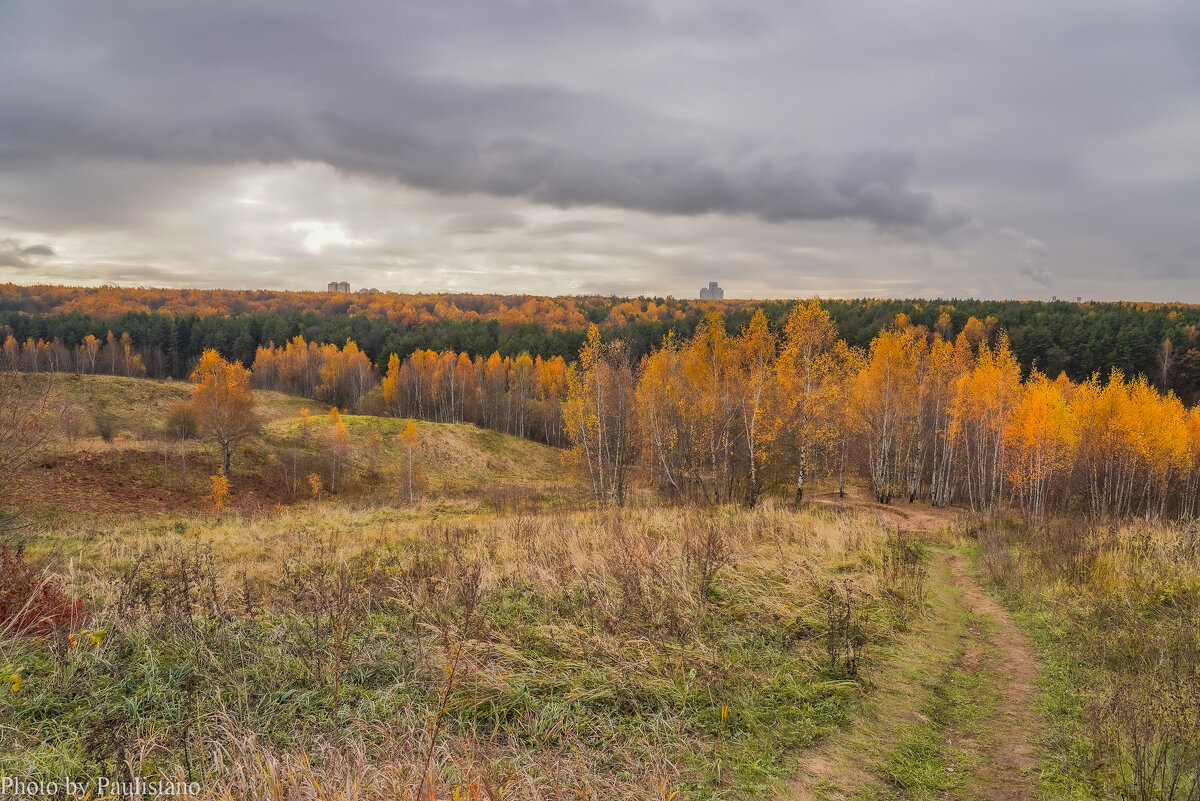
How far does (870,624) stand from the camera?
297 inches

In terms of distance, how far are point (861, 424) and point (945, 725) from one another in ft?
112

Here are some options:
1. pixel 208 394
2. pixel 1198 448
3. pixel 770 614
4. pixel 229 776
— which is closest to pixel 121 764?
pixel 229 776

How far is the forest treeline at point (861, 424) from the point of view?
25344 mm

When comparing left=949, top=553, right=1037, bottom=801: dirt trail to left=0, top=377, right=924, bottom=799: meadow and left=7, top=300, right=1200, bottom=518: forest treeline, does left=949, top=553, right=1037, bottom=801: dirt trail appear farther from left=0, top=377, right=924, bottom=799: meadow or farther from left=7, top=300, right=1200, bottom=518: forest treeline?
left=7, top=300, right=1200, bottom=518: forest treeline

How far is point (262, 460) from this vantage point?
144 ft

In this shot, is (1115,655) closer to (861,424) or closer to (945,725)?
(945,725)

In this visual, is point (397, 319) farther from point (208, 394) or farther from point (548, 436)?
point (208, 394)

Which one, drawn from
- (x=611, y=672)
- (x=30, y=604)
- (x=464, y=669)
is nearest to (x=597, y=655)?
(x=611, y=672)

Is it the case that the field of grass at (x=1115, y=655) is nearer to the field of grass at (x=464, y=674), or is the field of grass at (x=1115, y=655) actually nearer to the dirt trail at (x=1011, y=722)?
the dirt trail at (x=1011, y=722)

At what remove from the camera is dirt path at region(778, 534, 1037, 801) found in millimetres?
4453

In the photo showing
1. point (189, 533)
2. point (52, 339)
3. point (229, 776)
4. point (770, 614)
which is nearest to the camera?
point (229, 776)

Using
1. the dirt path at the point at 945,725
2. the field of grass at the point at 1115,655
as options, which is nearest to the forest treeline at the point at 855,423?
the field of grass at the point at 1115,655

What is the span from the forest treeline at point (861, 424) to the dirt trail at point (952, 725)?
13.8m

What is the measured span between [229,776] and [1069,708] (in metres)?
7.63
